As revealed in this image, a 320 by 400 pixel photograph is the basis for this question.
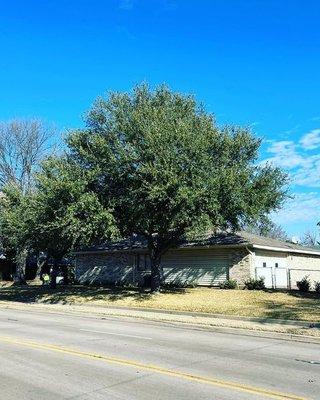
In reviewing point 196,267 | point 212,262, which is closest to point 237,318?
point 212,262

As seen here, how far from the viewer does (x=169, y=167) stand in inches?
910

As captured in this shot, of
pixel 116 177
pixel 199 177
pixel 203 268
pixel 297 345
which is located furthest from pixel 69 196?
pixel 297 345

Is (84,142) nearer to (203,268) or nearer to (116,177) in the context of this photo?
(116,177)

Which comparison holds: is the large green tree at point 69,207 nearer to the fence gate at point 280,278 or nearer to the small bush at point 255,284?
the small bush at point 255,284

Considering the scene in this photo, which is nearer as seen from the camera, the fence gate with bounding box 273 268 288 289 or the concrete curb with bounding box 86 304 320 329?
the concrete curb with bounding box 86 304 320 329

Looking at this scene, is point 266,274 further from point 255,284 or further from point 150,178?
point 150,178

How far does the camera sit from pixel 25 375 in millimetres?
8070

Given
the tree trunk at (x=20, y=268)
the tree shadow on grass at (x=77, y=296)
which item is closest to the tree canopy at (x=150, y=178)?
the tree shadow on grass at (x=77, y=296)

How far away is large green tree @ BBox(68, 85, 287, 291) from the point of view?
23109mm

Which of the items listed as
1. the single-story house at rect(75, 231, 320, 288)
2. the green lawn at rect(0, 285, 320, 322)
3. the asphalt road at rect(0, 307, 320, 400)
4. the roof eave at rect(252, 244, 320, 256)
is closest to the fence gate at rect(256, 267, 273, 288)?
the single-story house at rect(75, 231, 320, 288)

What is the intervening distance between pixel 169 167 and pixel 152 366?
14858 mm

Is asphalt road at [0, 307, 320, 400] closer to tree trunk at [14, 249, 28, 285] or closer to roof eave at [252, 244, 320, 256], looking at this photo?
roof eave at [252, 244, 320, 256]

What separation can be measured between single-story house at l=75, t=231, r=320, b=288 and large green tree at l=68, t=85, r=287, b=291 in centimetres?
515

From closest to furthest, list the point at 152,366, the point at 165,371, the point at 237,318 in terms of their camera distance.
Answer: the point at 165,371
the point at 152,366
the point at 237,318
